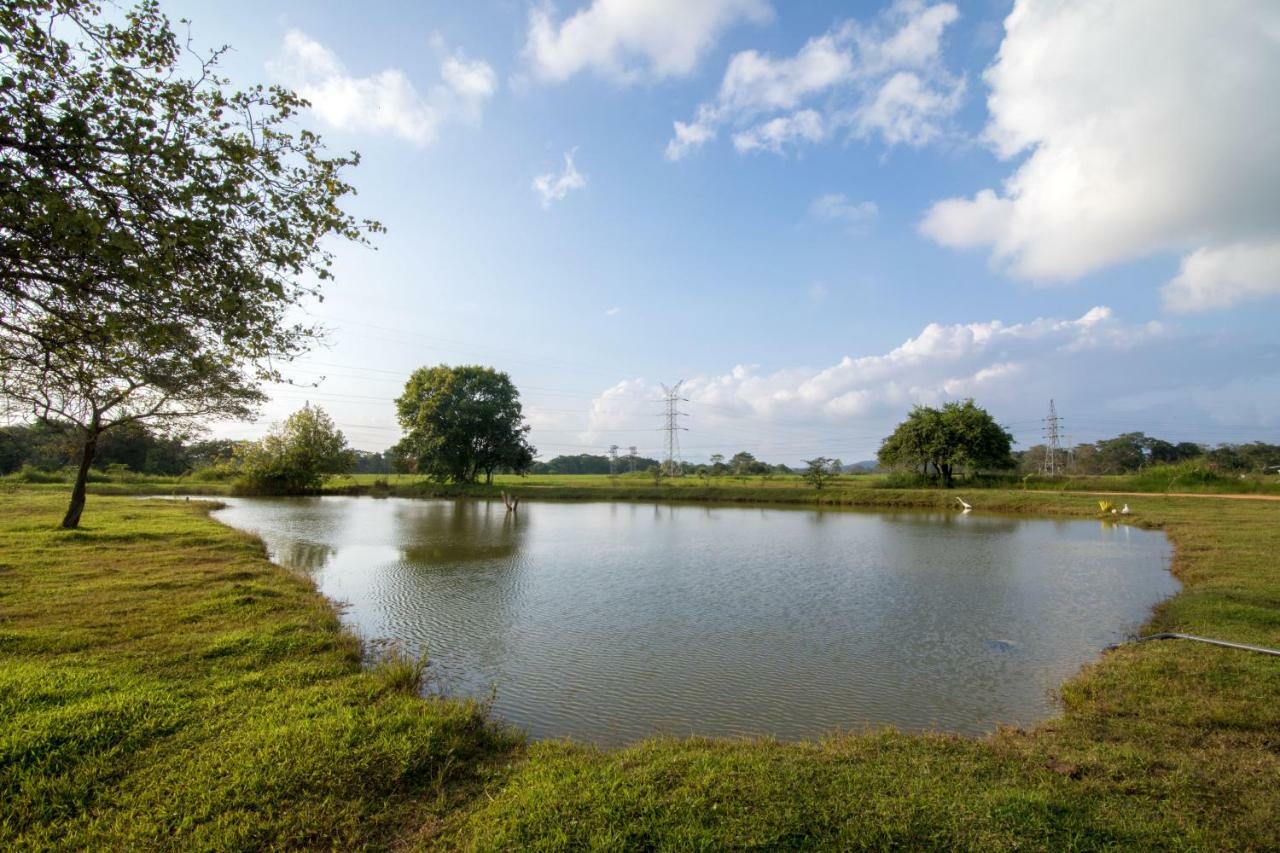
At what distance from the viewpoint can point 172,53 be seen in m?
6.52

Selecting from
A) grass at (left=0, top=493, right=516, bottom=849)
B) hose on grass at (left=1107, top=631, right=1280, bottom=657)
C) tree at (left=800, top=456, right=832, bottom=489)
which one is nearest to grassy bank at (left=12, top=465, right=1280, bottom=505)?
tree at (left=800, top=456, right=832, bottom=489)

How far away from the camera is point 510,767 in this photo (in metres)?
4.84

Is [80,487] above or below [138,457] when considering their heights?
below

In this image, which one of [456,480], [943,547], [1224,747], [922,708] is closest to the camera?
[1224,747]

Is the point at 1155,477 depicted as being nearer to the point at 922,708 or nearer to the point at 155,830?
the point at 922,708

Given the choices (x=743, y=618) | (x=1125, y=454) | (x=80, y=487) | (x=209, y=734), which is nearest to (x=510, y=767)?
(x=209, y=734)

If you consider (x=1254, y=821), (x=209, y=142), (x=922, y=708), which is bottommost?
(x=922, y=708)

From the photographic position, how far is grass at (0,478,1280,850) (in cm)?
374

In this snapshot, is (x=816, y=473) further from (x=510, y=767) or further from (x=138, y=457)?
(x=138, y=457)

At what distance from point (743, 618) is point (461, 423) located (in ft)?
132

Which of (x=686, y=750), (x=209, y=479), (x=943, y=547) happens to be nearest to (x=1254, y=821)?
(x=686, y=750)

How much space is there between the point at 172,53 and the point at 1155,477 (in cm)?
5679

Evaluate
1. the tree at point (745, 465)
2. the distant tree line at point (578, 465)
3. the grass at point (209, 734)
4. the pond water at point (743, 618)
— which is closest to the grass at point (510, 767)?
the grass at point (209, 734)

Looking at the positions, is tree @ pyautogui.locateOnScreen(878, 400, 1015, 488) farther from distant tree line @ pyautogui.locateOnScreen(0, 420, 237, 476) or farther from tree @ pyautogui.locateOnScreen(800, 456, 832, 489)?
distant tree line @ pyautogui.locateOnScreen(0, 420, 237, 476)
